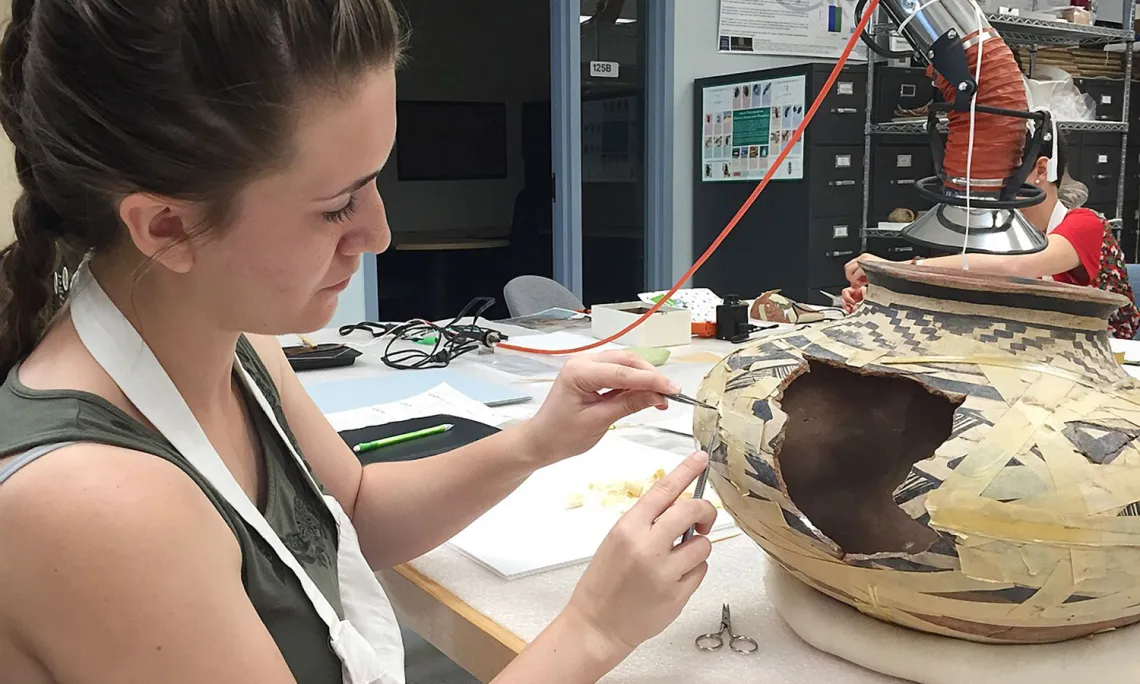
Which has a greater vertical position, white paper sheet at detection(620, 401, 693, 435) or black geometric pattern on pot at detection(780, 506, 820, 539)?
black geometric pattern on pot at detection(780, 506, 820, 539)

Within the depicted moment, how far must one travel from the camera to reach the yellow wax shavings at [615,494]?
103 cm

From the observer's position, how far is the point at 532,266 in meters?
5.39

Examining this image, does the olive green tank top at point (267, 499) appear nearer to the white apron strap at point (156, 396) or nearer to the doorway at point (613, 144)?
the white apron strap at point (156, 396)

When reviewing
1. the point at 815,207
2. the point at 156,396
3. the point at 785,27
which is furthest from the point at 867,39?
the point at 785,27

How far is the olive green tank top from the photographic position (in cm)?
59

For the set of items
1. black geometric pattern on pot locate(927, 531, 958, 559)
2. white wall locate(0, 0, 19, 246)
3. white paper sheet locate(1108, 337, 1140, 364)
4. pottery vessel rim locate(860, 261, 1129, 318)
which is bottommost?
white paper sheet locate(1108, 337, 1140, 364)

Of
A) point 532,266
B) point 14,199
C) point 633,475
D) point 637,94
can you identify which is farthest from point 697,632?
point 532,266

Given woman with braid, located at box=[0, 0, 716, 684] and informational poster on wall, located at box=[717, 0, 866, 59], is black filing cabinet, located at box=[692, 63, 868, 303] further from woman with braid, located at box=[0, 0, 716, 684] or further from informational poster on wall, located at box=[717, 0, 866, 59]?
woman with braid, located at box=[0, 0, 716, 684]

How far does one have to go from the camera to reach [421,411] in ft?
4.63

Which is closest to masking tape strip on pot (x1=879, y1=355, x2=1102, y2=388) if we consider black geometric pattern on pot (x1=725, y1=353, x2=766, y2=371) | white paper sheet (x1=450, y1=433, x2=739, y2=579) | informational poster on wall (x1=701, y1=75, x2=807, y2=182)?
black geometric pattern on pot (x1=725, y1=353, x2=766, y2=371)

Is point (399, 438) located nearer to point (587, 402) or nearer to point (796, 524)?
point (587, 402)

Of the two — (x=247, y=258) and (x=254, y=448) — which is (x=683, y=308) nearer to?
(x=254, y=448)

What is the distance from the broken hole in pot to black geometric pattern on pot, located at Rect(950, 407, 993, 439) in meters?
0.11

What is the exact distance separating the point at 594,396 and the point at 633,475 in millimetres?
224
